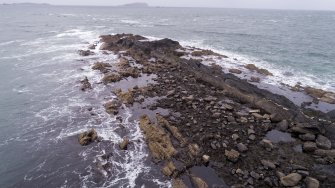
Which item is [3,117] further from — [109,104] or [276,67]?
[276,67]

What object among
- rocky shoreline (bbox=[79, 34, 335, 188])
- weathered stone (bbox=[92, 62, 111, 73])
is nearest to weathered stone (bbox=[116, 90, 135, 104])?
rocky shoreline (bbox=[79, 34, 335, 188])

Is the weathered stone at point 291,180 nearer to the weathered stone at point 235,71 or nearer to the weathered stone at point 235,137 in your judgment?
the weathered stone at point 235,137

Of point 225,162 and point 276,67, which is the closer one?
point 225,162

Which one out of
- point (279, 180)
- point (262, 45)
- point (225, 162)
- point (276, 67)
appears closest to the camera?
point (279, 180)

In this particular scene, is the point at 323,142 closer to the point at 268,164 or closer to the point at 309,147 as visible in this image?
the point at 309,147

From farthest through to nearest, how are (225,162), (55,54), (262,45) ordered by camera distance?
(262,45)
(55,54)
(225,162)

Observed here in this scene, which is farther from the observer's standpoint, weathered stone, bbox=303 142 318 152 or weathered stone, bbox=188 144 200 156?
weathered stone, bbox=303 142 318 152

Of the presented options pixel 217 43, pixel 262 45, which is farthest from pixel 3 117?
pixel 262 45

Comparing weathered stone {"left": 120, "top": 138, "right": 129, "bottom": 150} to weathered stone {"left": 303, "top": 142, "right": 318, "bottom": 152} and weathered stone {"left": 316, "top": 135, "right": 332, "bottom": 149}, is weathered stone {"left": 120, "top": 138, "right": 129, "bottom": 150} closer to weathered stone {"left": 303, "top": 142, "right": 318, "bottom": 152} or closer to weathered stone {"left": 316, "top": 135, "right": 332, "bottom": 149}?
weathered stone {"left": 303, "top": 142, "right": 318, "bottom": 152}
